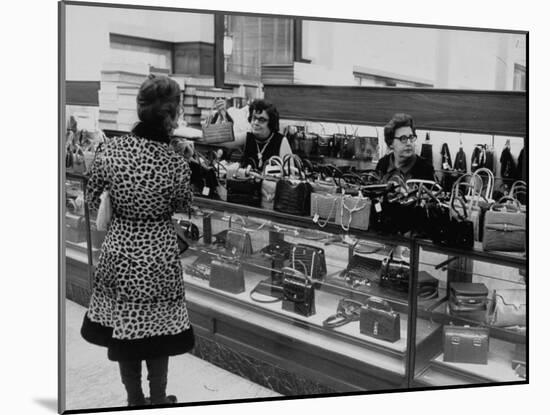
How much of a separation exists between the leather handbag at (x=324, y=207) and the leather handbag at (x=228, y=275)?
563mm

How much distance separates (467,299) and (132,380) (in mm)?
1857

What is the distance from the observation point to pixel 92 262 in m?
3.70

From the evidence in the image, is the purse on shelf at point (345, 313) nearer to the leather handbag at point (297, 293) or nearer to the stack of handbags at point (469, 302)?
the leather handbag at point (297, 293)

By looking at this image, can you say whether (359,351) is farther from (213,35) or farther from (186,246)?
(213,35)

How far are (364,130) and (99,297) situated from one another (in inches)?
66.9

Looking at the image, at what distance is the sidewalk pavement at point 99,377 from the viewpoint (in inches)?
144

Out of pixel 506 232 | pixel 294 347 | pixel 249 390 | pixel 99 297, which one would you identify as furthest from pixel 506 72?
pixel 99 297

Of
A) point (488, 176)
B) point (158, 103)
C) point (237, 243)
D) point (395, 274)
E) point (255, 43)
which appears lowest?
point (395, 274)

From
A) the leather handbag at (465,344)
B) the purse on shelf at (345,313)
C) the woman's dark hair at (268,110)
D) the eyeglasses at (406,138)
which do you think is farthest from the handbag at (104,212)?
the leather handbag at (465,344)

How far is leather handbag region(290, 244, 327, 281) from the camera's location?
13.3 feet

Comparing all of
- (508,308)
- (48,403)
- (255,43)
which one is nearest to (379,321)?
(508,308)

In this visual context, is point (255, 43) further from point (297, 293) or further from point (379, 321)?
point (379, 321)

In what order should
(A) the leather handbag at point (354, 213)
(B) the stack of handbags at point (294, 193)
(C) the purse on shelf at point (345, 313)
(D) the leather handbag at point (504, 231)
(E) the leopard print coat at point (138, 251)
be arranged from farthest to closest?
(C) the purse on shelf at point (345, 313), (B) the stack of handbags at point (294, 193), (A) the leather handbag at point (354, 213), (D) the leather handbag at point (504, 231), (E) the leopard print coat at point (138, 251)

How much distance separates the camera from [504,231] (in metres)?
3.69
